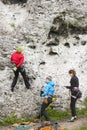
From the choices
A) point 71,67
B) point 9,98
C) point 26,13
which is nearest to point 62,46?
point 71,67

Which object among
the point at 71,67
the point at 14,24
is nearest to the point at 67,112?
the point at 71,67

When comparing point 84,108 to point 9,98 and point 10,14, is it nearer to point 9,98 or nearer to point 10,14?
point 9,98

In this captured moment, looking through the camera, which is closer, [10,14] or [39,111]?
[39,111]

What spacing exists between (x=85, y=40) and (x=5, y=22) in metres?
4.09

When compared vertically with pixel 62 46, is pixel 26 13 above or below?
above

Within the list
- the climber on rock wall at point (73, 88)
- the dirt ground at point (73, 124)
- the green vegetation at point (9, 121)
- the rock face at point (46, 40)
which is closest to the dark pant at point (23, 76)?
the rock face at point (46, 40)

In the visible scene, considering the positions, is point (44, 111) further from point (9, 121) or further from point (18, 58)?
point (18, 58)

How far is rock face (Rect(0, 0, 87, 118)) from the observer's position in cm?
1878

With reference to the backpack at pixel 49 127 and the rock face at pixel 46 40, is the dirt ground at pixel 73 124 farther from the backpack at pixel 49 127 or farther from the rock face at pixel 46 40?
the rock face at pixel 46 40

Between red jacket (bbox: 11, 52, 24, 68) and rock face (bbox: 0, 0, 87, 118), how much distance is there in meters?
0.85

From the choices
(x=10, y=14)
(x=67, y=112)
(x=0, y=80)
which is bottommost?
(x=67, y=112)

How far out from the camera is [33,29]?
63.5 feet

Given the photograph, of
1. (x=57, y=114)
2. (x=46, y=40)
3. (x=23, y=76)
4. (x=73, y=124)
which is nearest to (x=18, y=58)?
(x=23, y=76)

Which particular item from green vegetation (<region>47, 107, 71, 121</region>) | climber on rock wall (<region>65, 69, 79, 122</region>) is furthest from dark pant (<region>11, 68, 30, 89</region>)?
climber on rock wall (<region>65, 69, 79, 122</region>)
